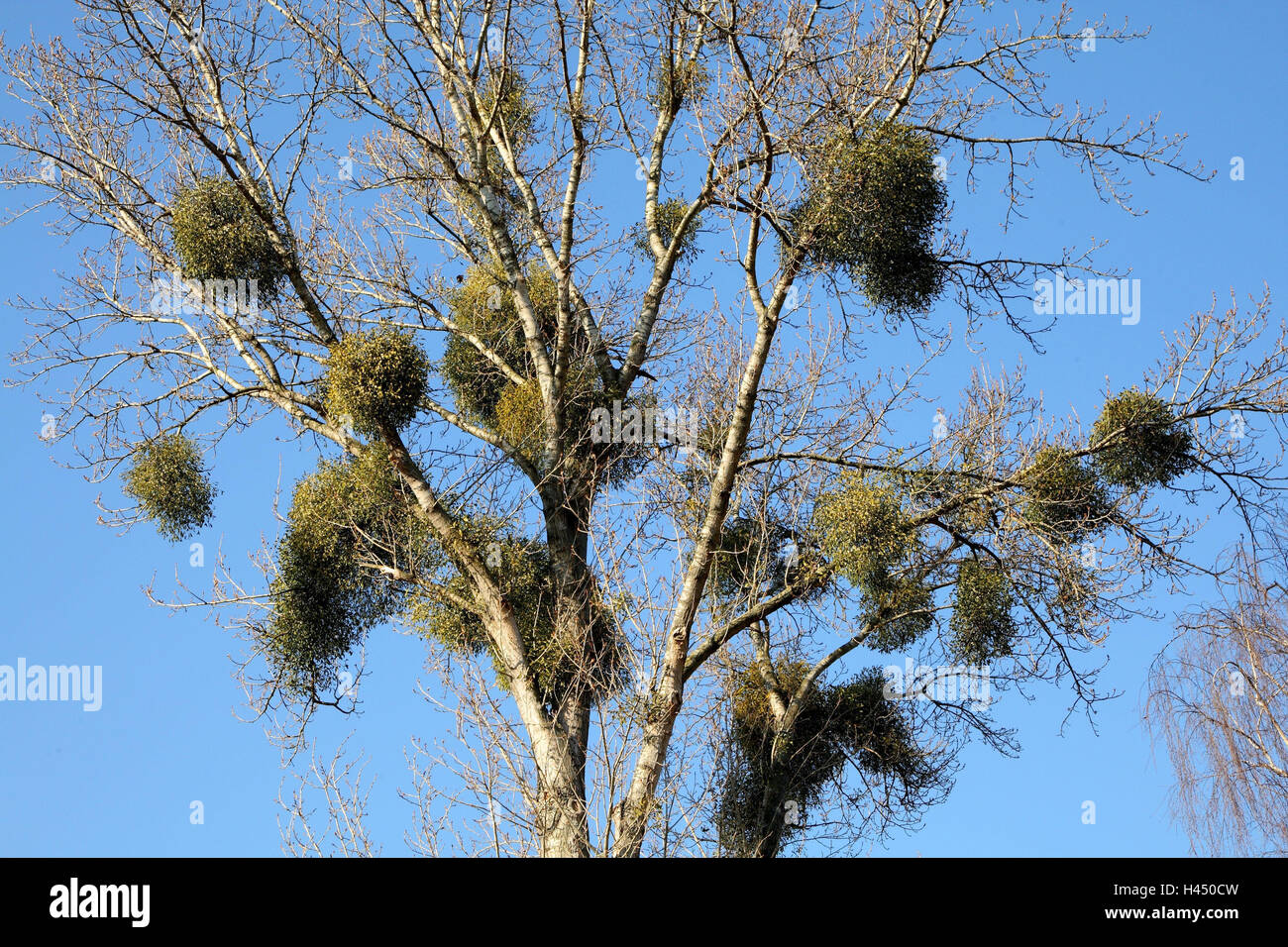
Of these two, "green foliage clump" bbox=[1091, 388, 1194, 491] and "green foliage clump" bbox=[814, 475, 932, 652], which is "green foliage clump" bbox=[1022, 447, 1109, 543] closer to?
"green foliage clump" bbox=[1091, 388, 1194, 491]

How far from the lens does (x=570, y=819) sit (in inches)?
295

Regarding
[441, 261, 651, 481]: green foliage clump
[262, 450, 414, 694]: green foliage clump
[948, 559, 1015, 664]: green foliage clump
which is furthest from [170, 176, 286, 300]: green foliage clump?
[948, 559, 1015, 664]: green foliage clump

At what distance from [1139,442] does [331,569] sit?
581cm

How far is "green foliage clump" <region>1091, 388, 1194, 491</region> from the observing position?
342 inches

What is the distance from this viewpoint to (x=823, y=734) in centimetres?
1002

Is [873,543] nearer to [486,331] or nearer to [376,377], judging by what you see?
[376,377]

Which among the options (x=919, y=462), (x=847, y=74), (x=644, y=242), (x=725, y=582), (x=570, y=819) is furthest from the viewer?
(x=644, y=242)

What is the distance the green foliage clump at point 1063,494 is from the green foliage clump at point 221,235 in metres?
5.53

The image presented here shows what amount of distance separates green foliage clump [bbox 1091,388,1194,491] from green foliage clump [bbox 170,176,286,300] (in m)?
5.94

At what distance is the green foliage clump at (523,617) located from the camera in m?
8.82
